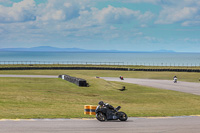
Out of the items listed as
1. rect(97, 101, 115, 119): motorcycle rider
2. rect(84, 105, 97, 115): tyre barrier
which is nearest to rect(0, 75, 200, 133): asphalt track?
rect(97, 101, 115, 119): motorcycle rider

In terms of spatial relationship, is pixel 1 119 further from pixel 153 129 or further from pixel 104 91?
pixel 104 91

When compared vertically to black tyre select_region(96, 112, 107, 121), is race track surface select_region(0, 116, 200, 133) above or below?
below

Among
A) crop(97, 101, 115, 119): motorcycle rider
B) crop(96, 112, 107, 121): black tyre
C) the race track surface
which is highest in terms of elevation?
crop(97, 101, 115, 119): motorcycle rider

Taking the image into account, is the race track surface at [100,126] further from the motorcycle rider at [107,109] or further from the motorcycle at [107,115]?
the motorcycle rider at [107,109]

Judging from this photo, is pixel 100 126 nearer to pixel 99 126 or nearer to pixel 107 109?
pixel 99 126

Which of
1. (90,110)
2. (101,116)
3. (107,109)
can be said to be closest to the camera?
(101,116)

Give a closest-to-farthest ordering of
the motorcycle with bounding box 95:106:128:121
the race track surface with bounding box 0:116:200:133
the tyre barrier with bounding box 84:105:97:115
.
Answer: the race track surface with bounding box 0:116:200:133 → the motorcycle with bounding box 95:106:128:121 → the tyre barrier with bounding box 84:105:97:115

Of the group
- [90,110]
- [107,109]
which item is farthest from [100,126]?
[90,110]

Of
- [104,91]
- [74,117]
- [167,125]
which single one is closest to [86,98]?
[104,91]

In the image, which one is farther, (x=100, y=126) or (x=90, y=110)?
(x=90, y=110)

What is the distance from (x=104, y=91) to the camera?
47719 millimetres

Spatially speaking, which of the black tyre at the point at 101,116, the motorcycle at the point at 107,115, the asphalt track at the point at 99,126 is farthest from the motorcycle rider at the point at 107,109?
the asphalt track at the point at 99,126

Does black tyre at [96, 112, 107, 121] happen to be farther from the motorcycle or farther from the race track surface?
the race track surface

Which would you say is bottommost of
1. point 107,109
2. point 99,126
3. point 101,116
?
point 99,126
